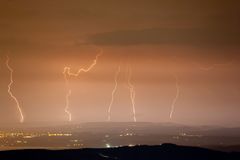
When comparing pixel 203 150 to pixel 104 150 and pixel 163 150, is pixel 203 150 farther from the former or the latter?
pixel 104 150

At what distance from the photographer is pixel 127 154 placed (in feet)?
132

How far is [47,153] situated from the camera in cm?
3791

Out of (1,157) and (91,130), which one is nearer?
(1,157)

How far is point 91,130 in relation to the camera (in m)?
150

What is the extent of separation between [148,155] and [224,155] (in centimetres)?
724

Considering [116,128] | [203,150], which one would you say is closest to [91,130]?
[116,128]

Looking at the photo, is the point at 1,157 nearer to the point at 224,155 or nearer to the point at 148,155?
Result: the point at 148,155

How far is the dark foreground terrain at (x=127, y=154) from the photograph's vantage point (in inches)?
1447

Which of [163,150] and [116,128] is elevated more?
[116,128]

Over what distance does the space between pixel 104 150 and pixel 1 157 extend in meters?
10.5

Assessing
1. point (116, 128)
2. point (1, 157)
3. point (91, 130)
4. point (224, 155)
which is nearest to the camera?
point (1, 157)

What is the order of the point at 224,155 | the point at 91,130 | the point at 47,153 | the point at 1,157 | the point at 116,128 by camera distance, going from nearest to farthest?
the point at 1,157
the point at 47,153
the point at 224,155
the point at 91,130
the point at 116,128

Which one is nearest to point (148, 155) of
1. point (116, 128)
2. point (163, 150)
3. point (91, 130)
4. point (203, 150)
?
point (163, 150)

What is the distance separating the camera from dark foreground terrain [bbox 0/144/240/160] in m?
36.8
